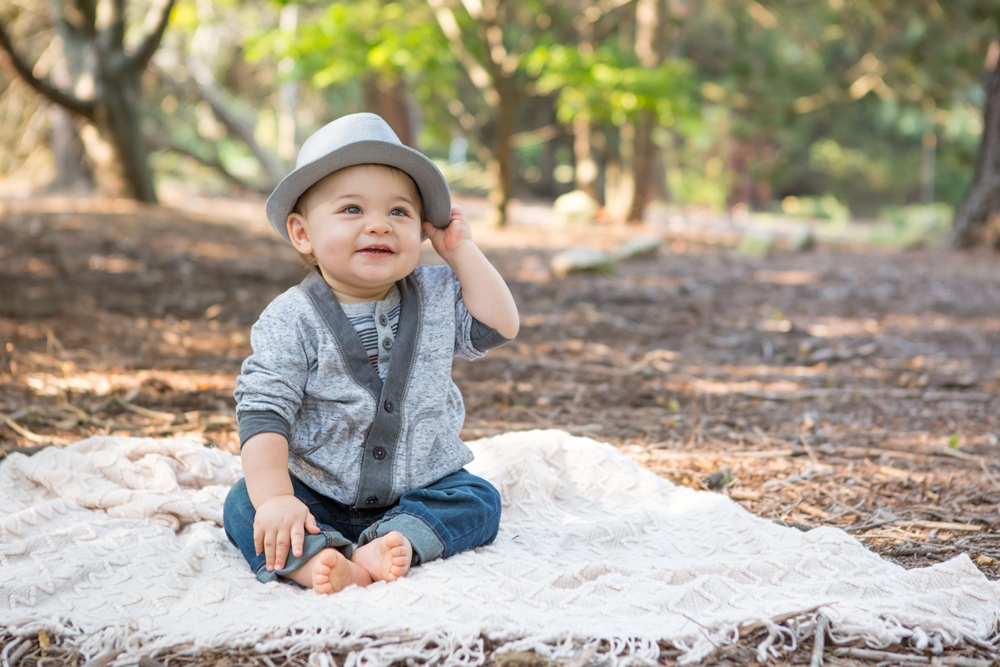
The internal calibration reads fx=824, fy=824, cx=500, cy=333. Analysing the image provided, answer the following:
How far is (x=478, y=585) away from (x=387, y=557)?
20cm

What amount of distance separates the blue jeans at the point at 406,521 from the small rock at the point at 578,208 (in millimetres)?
9369

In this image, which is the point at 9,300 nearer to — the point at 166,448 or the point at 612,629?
the point at 166,448

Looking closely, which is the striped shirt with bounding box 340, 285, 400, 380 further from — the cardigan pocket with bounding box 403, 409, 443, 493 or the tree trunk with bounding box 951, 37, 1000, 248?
the tree trunk with bounding box 951, 37, 1000, 248

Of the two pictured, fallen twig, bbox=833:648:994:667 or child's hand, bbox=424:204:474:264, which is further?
child's hand, bbox=424:204:474:264

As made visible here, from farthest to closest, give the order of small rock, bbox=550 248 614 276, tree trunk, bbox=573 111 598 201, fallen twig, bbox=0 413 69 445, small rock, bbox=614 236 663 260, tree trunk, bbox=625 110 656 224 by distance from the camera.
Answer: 1. tree trunk, bbox=573 111 598 201
2. tree trunk, bbox=625 110 656 224
3. small rock, bbox=614 236 663 260
4. small rock, bbox=550 248 614 276
5. fallen twig, bbox=0 413 69 445

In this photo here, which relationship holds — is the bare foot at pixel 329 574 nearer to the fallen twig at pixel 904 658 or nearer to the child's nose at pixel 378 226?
the child's nose at pixel 378 226

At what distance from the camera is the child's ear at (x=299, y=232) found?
1.96 meters

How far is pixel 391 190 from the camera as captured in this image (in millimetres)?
1884

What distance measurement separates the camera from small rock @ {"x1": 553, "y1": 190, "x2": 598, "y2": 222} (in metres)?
11.2

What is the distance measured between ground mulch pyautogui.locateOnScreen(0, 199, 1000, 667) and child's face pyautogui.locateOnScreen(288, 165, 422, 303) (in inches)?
32.6

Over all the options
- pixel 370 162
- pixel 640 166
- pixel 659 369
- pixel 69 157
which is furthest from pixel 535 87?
pixel 370 162

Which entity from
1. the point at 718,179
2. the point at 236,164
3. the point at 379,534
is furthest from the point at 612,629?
the point at 236,164

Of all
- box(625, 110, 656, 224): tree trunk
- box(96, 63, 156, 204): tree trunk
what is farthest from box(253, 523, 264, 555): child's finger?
box(625, 110, 656, 224): tree trunk

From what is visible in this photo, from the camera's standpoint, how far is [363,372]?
6.24 feet
